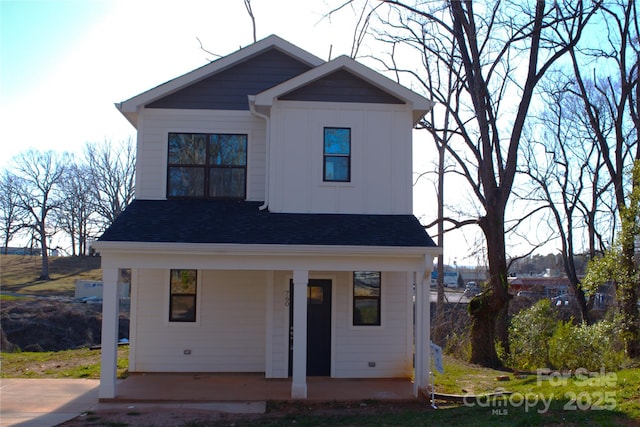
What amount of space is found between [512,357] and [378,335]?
5872 mm

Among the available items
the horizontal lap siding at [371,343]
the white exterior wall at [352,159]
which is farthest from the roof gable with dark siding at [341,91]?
the horizontal lap siding at [371,343]

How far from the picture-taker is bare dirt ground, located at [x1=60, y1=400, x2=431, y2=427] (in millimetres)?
9078

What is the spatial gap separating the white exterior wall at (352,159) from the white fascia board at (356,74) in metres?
0.30

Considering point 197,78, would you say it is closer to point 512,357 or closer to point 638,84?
point 512,357

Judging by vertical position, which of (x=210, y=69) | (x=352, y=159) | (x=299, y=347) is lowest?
(x=299, y=347)

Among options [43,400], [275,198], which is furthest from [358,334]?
[43,400]

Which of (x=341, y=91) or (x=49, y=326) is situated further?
(x=49, y=326)

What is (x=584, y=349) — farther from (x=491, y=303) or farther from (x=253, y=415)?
(x=253, y=415)

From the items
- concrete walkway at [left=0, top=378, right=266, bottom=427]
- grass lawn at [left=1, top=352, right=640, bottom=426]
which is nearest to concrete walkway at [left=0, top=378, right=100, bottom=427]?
concrete walkway at [left=0, top=378, right=266, bottom=427]

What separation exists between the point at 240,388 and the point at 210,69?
6863mm

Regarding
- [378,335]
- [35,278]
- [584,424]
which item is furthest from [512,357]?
[35,278]

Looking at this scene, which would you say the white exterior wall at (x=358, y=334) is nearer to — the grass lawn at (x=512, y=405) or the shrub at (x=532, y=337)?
the grass lawn at (x=512, y=405)

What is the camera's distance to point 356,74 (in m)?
12.9

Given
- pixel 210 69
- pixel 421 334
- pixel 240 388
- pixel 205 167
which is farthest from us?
pixel 210 69
